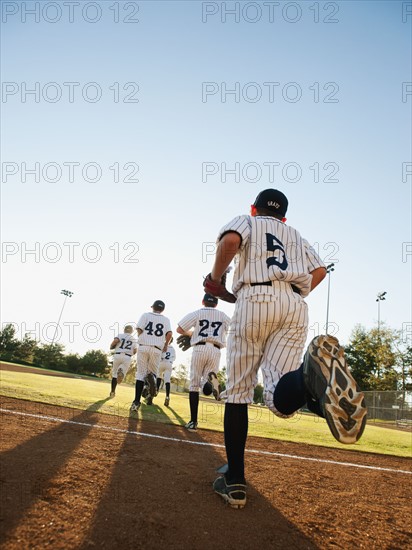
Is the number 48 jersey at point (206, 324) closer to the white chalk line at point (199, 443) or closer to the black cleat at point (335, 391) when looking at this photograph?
the white chalk line at point (199, 443)

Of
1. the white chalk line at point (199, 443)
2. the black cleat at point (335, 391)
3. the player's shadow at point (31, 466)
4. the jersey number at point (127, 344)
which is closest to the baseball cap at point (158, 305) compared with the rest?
the jersey number at point (127, 344)

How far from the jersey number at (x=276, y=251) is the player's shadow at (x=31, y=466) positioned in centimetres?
205

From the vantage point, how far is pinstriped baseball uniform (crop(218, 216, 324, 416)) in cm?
247

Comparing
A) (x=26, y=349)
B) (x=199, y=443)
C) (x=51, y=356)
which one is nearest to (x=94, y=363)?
(x=51, y=356)

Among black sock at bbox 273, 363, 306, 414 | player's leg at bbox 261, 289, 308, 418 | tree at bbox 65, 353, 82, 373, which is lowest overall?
tree at bbox 65, 353, 82, 373

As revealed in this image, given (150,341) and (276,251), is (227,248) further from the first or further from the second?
(150,341)

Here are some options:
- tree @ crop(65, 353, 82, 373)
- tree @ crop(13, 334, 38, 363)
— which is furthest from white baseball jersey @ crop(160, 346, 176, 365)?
tree @ crop(13, 334, 38, 363)

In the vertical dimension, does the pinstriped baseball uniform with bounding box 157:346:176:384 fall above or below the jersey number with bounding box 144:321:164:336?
below

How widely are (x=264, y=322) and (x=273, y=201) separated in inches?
43.8

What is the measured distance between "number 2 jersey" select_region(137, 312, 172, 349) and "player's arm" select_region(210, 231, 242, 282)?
16.4 ft

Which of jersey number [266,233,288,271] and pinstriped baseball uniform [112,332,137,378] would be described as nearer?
jersey number [266,233,288,271]

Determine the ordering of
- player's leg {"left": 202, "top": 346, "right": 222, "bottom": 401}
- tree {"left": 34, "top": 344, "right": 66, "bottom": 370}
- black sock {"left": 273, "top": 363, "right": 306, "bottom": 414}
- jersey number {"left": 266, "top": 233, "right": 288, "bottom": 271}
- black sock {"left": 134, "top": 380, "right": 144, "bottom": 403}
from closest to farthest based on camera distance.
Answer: black sock {"left": 273, "top": 363, "right": 306, "bottom": 414} → jersey number {"left": 266, "top": 233, "right": 288, "bottom": 271} → player's leg {"left": 202, "top": 346, "right": 222, "bottom": 401} → black sock {"left": 134, "top": 380, "right": 144, "bottom": 403} → tree {"left": 34, "top": 344, "right": 66, "bottom": 370}

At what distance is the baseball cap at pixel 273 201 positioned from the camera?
295 cm

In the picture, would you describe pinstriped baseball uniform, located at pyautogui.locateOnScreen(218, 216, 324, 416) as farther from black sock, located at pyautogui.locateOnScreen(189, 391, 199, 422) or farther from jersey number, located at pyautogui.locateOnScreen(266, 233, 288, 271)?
black sock, located at pyautogui.locateOnScreen(189, 391, 199, 422)
